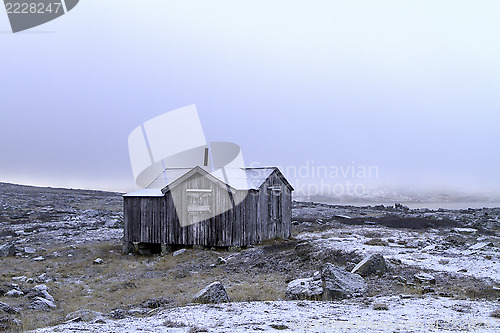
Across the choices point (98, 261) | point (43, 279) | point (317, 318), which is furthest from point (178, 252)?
point (317, 318)

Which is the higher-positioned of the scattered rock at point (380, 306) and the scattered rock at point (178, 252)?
the scattered rock at point (380, 306)

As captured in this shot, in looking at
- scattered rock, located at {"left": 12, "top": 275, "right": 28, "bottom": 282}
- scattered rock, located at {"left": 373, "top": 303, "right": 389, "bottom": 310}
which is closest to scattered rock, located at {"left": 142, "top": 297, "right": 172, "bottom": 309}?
scattered rock, located at {"left": 373, "top": 303, "right": 389, "bottom": 310}

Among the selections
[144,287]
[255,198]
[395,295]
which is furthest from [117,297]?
[255,198]

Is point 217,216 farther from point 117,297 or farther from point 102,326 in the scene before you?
point 102,326

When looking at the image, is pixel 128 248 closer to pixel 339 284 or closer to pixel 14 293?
pixel 14 293

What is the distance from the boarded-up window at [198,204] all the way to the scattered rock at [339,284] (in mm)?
12586

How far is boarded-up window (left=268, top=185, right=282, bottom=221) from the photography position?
84.0 ft

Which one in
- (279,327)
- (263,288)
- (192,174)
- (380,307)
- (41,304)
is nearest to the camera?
(279,327)

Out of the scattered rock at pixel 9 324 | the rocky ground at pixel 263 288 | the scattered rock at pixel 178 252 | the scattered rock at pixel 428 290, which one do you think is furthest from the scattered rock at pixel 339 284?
the scattered rock at pixel 178 252

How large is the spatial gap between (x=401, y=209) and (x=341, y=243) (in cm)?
4946

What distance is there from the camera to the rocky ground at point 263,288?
8.47 meters

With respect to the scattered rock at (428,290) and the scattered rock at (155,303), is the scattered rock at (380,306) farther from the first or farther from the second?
the scattered rock at (155,303)

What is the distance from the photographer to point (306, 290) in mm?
11461

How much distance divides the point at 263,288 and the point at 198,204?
10.9 metres
